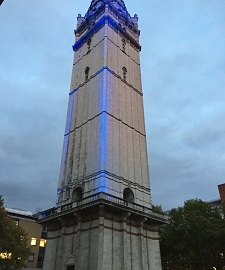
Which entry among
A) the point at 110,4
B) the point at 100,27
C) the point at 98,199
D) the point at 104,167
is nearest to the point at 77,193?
the point at 104,167

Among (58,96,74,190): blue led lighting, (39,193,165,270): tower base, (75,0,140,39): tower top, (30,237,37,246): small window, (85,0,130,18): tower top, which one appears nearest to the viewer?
(39,193,165,270): tower base

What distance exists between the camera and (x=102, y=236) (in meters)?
25.9

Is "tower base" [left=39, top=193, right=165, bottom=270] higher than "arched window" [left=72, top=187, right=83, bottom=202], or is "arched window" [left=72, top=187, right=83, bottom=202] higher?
"arched window" [left=72, top=187, right=83, bottom=202]

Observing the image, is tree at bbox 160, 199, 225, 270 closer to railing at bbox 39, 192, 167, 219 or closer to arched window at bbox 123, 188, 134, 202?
railing at bbox 39, 192, 167, 219

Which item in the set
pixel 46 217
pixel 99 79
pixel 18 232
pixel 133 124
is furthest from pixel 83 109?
pixel 18 232

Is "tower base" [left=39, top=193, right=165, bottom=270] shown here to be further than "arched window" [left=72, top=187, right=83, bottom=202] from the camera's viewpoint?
No

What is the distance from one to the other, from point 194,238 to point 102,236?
17826 mm

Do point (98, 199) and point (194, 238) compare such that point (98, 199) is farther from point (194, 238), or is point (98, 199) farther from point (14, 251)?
point (194, 238)

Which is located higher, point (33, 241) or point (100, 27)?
point (100, 27)

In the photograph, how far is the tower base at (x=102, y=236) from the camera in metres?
26.0

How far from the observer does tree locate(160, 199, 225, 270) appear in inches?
1441

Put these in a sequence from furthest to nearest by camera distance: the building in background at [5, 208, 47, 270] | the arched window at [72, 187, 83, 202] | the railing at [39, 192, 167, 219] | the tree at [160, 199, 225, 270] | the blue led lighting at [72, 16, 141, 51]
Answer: the building in background at [5, 208, 47, 270]
the blue led lighting at [72, 16, 141, 51]
the tree at [160, 199, 225, 270]
the arched window at [72, 187, 83, 202]
the railing at [39, 192, 167, 219]

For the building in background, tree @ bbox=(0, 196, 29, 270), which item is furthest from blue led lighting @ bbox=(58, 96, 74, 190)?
the building in background

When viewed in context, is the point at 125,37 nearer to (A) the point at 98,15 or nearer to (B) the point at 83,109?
(A) the point at 98,15
